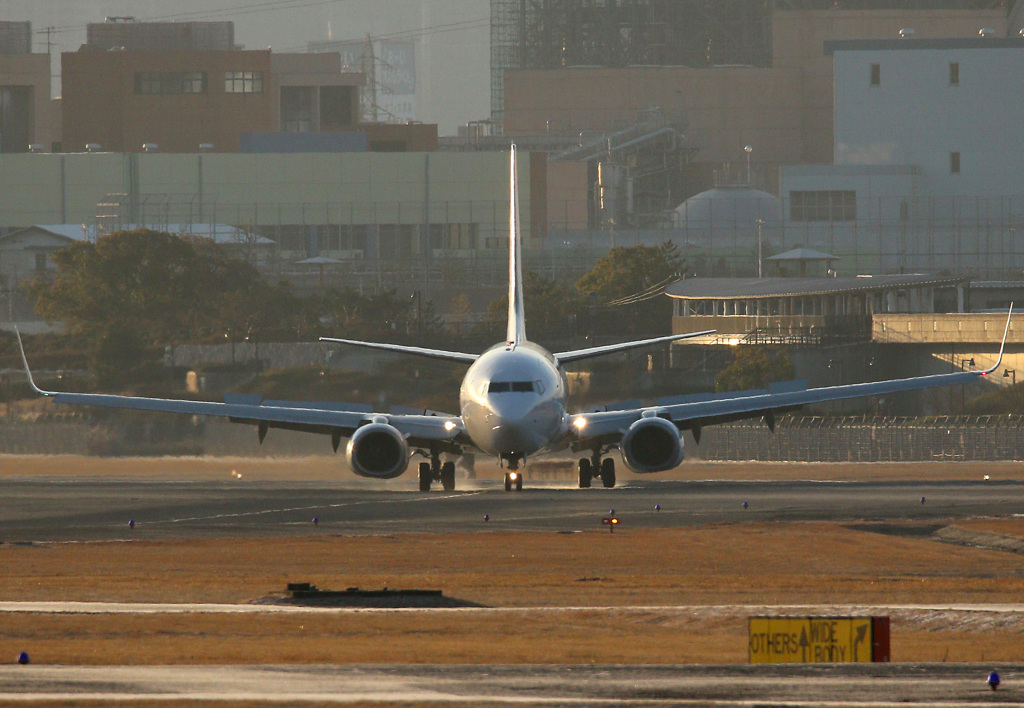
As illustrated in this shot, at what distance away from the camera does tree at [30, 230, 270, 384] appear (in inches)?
4537

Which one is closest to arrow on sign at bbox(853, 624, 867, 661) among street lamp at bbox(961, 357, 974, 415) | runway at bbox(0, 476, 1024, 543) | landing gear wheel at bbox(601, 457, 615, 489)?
runway at bbox(0, 476, 1024, 543)

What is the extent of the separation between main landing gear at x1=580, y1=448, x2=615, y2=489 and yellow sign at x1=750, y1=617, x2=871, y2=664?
37.8 m

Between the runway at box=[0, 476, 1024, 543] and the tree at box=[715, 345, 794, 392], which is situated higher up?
the tree at box=[715, 345, 794, 392]

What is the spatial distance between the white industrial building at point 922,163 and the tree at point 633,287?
4271 centimetres

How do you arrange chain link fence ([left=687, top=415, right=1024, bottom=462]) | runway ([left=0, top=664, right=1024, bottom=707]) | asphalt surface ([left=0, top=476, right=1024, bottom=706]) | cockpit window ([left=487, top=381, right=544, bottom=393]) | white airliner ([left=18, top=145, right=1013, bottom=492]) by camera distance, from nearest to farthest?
runway ([left=0, top=664, right=1024, bottom=707]) → asphalt surface ([left=0, top=476, right=1024, bottom=706]) → cockpit window ([left=487, top=381, right=544, bottom=393]) → white airliner ([left=18, top=145, right=1013, bottom=492]) → chain link fence ([left=687, top=415, right=1024, bottom=462])

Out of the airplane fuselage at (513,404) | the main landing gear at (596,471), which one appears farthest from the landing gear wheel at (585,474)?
the airplane fuselage at (513,404)

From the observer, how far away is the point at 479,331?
116m

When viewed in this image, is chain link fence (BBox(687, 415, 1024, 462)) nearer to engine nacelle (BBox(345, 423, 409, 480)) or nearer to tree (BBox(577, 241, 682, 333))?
engine nacelle (BBox(345, 423, 409, 480))

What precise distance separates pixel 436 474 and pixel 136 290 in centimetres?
6346

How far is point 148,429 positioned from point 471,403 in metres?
33.0

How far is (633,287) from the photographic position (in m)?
137

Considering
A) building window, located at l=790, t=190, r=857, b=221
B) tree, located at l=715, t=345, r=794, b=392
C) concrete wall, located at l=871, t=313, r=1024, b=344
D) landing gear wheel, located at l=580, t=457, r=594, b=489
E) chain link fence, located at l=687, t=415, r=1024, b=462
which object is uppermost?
building window, located at l=790, t=190, r=857, b=221

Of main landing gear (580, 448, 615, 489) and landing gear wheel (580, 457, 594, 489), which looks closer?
landing gear wheel (580, 457, 594, 489)

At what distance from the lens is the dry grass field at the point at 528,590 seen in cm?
2370
